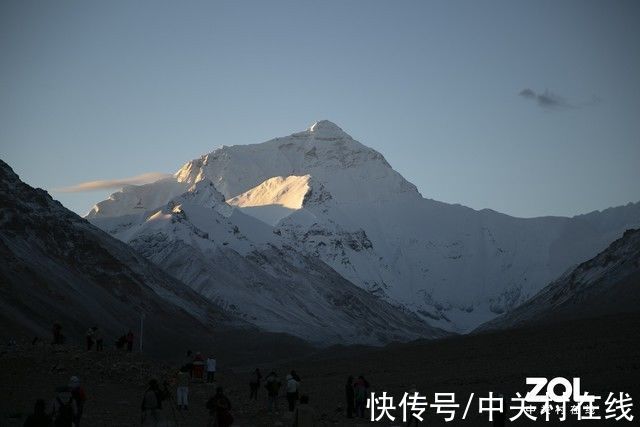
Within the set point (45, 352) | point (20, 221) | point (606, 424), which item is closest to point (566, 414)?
point (606, 424)

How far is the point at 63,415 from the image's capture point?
24.9m

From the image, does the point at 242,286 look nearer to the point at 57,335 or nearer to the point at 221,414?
the point at 57,335

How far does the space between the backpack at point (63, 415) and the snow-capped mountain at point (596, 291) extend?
71423 mm

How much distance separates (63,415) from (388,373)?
105 ft

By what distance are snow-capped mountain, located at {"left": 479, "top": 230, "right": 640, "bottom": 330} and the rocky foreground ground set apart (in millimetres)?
34715

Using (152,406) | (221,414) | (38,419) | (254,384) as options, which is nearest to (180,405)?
(254,384)

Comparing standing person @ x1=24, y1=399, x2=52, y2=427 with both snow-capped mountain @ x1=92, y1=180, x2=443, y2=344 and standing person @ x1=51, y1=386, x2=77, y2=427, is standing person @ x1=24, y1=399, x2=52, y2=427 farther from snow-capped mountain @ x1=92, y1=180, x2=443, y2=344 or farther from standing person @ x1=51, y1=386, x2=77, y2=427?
snow-capped mountain @ x1=92, y1=180, x2=443, y2=344

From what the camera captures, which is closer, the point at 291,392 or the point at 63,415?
the point at 63,415

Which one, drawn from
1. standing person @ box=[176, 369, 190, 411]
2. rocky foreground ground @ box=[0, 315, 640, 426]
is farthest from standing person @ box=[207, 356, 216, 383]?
standing person @ box=[176, 369, 190, 411]

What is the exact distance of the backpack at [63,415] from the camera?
24.8 metres

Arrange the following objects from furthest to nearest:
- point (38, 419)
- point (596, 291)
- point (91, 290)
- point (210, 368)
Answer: point (596, 291) < point (91, 290) < point (210, 368) < point (38, 419)

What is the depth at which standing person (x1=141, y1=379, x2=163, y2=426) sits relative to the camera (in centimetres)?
2828

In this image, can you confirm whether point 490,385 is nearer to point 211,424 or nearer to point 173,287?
point 211,424

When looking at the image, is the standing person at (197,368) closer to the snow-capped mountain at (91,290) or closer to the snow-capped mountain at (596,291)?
the snow-capped mountain at (91,290)
